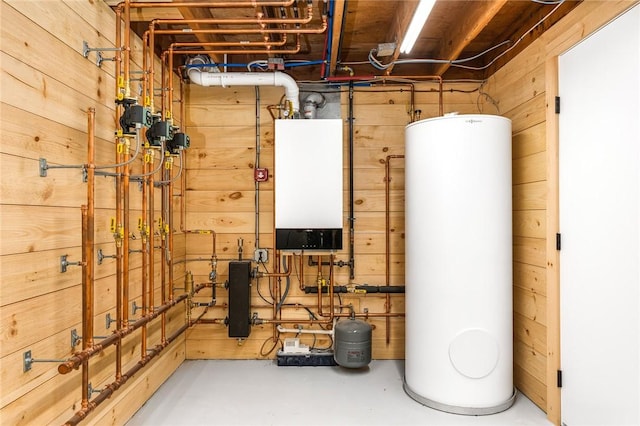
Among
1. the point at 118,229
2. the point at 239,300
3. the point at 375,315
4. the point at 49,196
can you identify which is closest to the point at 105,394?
the point at 118,229

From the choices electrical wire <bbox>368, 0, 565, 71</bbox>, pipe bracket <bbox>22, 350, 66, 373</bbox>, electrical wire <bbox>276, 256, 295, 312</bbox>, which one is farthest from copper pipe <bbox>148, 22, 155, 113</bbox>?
electrical wire <bbox>276, 256, 295, 312</bbox>

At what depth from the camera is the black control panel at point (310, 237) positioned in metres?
2.78

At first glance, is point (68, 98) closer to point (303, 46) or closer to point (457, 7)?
point (303, 46)

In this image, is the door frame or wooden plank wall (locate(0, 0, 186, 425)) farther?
the door frame

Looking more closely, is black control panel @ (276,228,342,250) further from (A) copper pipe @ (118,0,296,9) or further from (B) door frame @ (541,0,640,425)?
(A) copper pipe @ (118,0,296,9)

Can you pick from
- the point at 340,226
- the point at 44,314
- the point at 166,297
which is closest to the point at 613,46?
the point at 340,226

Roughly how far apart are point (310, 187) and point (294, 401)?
146cm

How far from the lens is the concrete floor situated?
88.7 inches

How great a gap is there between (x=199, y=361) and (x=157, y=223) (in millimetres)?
1332

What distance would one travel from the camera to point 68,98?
5.66ft

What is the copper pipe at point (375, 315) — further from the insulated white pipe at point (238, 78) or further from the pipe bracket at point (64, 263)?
the pipe bracket at point (64, 263)

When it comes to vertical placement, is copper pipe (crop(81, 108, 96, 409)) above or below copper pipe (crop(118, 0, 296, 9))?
below

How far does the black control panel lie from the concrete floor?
0.98 meters

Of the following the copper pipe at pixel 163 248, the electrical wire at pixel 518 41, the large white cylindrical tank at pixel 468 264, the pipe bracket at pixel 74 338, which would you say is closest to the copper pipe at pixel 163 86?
the copper pipe at pixel 163 248
